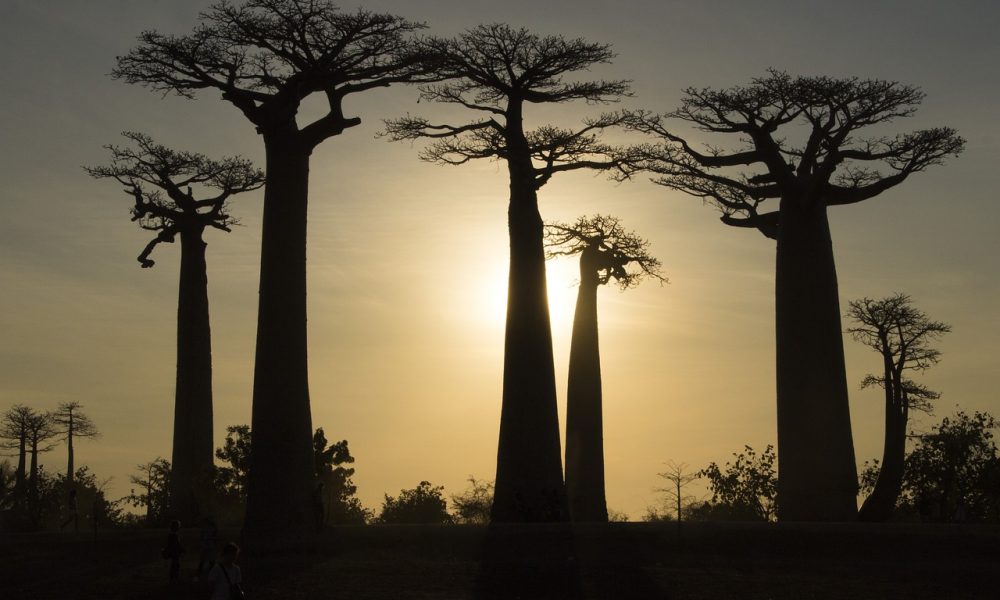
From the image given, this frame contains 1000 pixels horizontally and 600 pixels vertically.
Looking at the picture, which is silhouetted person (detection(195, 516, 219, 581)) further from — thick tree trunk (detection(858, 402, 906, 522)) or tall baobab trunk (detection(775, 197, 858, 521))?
thick tree trunk (detection(858, 402, 906, 522))

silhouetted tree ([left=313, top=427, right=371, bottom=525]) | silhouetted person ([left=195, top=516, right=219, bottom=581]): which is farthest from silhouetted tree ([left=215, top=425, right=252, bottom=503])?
silhouetted person ([left=195, top=516, right=219, bottom=581])

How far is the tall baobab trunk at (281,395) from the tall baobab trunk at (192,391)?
10.8 meters

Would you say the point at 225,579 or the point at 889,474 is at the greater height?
the point at 889,474

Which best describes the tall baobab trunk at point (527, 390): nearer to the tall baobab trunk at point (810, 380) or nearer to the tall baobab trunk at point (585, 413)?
the tall baobab trunk at point (810, 380)

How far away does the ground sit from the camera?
60.0 feet

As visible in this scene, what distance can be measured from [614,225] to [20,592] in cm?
2492

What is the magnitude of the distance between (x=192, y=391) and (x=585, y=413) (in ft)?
38.3

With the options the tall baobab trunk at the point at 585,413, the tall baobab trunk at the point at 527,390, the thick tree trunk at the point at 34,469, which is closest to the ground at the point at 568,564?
the tall baobab trunk at the point at 527,390

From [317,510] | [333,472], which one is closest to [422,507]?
[333,472]

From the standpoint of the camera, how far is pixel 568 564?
20.6 m

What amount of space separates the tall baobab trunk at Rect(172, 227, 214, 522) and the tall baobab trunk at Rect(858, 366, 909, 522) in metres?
17.5

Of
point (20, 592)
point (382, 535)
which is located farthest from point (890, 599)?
point (20, 592)

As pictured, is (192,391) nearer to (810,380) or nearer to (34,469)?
(810,380)

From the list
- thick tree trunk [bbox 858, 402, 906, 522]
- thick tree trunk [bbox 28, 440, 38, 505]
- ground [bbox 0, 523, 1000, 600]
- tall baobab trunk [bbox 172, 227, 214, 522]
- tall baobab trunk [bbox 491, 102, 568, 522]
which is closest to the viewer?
ground [bbox 0, 523, 1000, 600]
